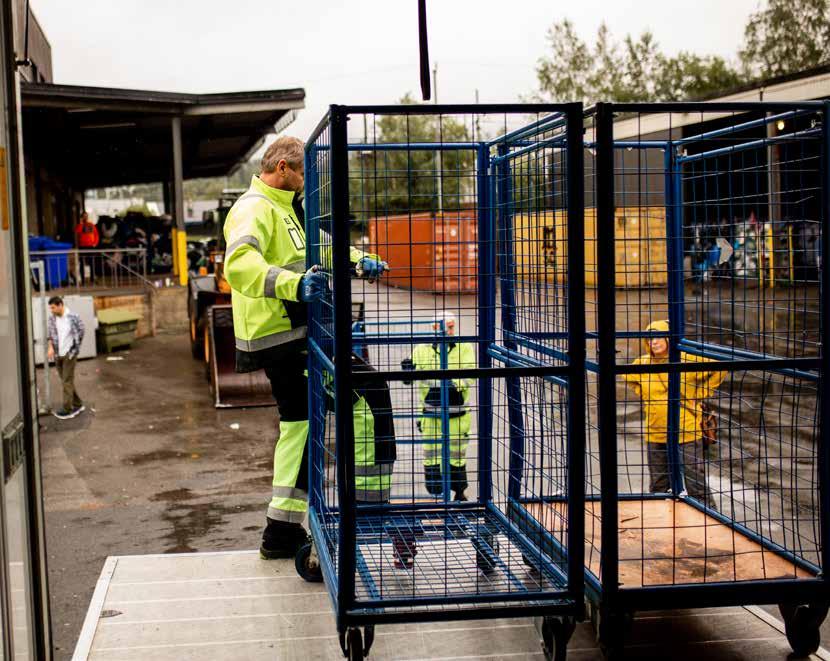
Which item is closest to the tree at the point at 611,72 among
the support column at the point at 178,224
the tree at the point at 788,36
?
the tree at the point at 788,36

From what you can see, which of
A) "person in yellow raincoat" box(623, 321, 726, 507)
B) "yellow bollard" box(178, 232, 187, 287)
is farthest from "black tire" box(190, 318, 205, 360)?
"person in yellow raincoat" box(623, 321, 726, 507)

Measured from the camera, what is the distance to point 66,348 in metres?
13.7

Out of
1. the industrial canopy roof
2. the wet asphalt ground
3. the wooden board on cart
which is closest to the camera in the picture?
the wooden board on cart

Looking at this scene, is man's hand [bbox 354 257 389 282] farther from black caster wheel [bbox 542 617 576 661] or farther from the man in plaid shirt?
the man in plaid shirt

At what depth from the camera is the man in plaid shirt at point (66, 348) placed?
43.4 feet

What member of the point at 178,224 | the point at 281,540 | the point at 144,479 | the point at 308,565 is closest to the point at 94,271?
the point at 178,224

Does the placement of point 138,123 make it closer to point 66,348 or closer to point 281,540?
point 66,348

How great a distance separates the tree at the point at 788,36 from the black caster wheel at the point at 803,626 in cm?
5769

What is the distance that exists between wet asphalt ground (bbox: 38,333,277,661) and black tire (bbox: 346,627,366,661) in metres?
2.62

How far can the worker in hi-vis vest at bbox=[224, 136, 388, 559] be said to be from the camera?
4.70 meters

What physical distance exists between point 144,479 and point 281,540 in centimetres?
540

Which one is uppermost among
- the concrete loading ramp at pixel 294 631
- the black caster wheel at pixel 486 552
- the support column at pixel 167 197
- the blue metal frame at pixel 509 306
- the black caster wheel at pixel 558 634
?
the support column at pixel 167 197

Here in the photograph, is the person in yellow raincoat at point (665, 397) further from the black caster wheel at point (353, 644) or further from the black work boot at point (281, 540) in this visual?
the black caster wheel at point (353, 644)

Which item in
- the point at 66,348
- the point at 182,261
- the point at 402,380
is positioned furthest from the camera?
the point at 182,261
